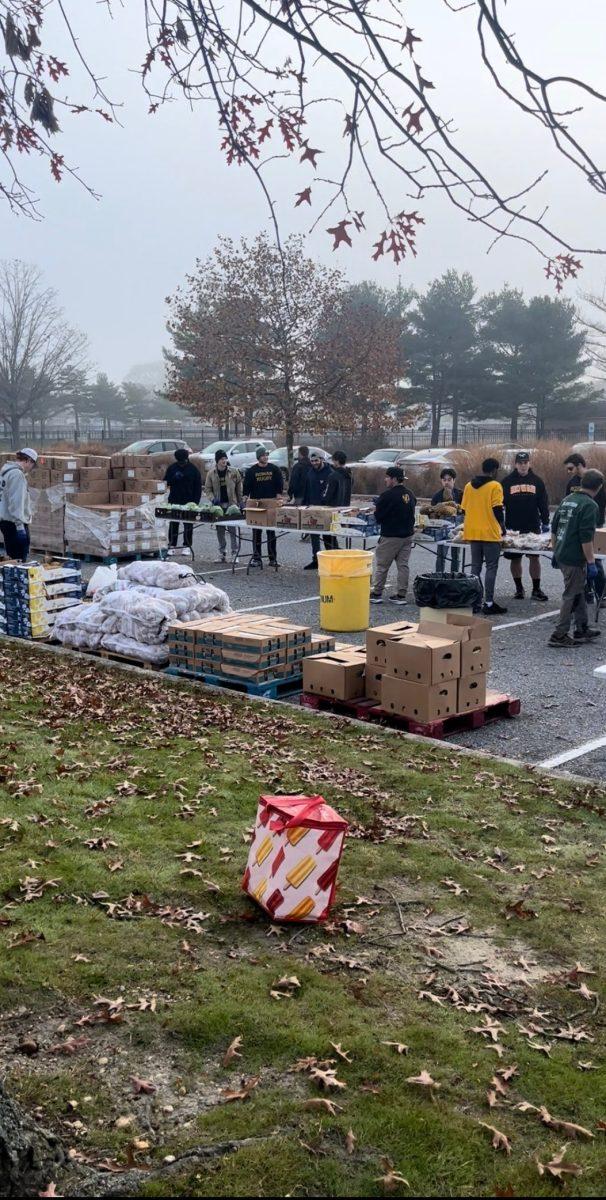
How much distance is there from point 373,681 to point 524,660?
2.74 metres

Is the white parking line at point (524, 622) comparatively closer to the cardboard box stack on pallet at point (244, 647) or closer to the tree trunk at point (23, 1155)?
the cardboard box stack on pallet at point (244, 647)

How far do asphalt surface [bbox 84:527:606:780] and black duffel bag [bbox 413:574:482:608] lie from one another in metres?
0.83

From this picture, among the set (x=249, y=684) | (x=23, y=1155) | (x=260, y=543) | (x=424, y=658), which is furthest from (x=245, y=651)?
(x=260, y=543)

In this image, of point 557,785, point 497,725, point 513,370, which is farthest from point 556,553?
point 513,370

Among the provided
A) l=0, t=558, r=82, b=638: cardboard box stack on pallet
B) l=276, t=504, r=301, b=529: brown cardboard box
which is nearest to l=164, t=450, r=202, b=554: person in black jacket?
l=276, t=504, r=301, b=529: brown cardboard box

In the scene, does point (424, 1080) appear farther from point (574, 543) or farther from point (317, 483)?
point (317, 483)

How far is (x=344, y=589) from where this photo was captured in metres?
12.5

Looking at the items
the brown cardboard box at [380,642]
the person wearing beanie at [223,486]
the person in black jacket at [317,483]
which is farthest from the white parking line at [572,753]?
the person wearing beanie at [223,486]

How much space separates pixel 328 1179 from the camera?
353 cm

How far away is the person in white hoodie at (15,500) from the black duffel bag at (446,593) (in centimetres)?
589

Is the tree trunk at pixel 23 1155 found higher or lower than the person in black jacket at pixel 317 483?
lower

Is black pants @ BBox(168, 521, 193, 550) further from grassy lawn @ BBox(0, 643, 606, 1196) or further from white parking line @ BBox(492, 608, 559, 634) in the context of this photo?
grassy lawn @ BBox(0, 643, 606, 1196)

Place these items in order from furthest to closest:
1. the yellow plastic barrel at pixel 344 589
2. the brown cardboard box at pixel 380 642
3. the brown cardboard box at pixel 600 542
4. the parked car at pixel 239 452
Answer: the parked car at pixel 239 452
the brown cardboard box at pixel 600 542
the yellow plastic barrel at pixel 344 589
the brown cardboard box at pixel 380 642

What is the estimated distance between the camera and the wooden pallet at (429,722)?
8.66 m
